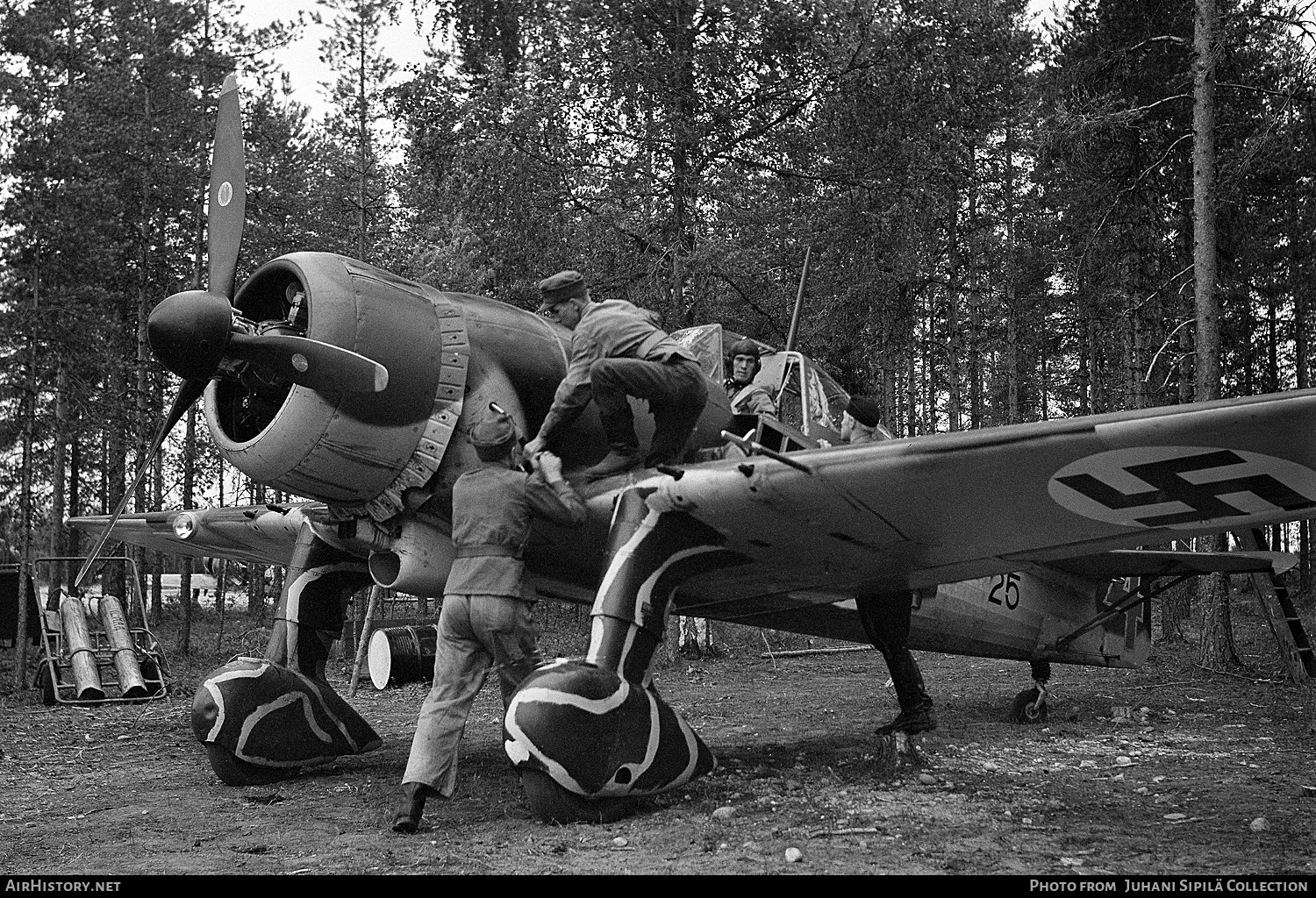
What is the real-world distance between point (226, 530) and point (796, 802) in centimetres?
575

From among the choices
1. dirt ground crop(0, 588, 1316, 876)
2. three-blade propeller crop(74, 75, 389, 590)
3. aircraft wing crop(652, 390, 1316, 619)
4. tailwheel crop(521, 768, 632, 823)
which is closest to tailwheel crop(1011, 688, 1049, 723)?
dirt ground crop(0, 588, 1316, 876)

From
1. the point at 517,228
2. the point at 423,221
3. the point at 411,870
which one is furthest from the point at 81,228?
the point at 411,870

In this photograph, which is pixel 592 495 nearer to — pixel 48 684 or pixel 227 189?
pixel 227 189

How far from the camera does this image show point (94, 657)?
13.0m

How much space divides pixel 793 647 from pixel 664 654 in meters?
3.77

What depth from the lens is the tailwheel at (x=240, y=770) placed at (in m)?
6.55

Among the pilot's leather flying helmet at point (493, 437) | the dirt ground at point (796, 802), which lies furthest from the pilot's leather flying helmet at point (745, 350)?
the dirt ground at point (796, 802)

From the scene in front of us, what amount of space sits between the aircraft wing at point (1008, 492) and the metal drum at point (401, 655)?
234 cm

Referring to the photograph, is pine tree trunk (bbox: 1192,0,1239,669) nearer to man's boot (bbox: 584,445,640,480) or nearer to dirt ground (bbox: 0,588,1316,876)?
dirt ground (bbox: 0,588,1316,876)

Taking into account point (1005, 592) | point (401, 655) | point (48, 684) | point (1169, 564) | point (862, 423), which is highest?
point (862, 423)

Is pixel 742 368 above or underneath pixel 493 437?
above

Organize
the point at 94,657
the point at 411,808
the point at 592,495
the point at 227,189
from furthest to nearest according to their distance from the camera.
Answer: the point at 94,657 < the point at 227,189 < the point at 592,495 < the point at 411,808

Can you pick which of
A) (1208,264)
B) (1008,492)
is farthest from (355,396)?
(1208,264)

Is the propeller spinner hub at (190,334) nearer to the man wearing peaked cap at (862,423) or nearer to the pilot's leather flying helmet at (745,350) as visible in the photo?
the pilot's leather flying helmet at (745,350)
